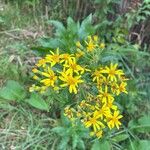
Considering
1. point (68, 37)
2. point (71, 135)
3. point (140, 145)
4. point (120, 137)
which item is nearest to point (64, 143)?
point (71, 135)

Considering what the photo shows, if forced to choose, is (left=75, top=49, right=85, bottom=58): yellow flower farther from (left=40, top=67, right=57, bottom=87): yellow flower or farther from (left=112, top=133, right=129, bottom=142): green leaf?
(left=112, top=133, right=129, bottom=142): green leaf

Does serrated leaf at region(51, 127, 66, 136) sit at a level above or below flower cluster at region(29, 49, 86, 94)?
below

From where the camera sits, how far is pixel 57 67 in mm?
2521

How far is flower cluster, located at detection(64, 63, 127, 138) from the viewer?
90.4 inches

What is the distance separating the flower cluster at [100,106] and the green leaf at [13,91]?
0.37 meters

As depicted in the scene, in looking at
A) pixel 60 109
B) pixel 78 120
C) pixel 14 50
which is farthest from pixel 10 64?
pixel 78 120

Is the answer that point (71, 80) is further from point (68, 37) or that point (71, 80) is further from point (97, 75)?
point (68, 37)

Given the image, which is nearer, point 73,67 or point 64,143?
point 73,67

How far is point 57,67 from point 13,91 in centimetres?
28

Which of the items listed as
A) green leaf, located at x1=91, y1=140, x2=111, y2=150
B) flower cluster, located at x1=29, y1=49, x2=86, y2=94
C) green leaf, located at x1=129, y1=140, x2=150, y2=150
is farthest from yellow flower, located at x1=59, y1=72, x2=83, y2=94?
green leaf, located at x1=129, y1=140, x2=150, y2=150

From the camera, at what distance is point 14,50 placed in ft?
9.56

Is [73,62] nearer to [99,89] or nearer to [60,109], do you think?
[99,89]

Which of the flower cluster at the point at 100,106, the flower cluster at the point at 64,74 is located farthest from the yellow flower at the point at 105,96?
the flower cluster at the point at 64,74

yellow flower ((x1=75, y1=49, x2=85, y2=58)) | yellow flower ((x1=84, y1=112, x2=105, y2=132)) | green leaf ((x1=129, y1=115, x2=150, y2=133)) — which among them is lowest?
green leaf ((x1=129, y1=115, x2=150, y2=133))
